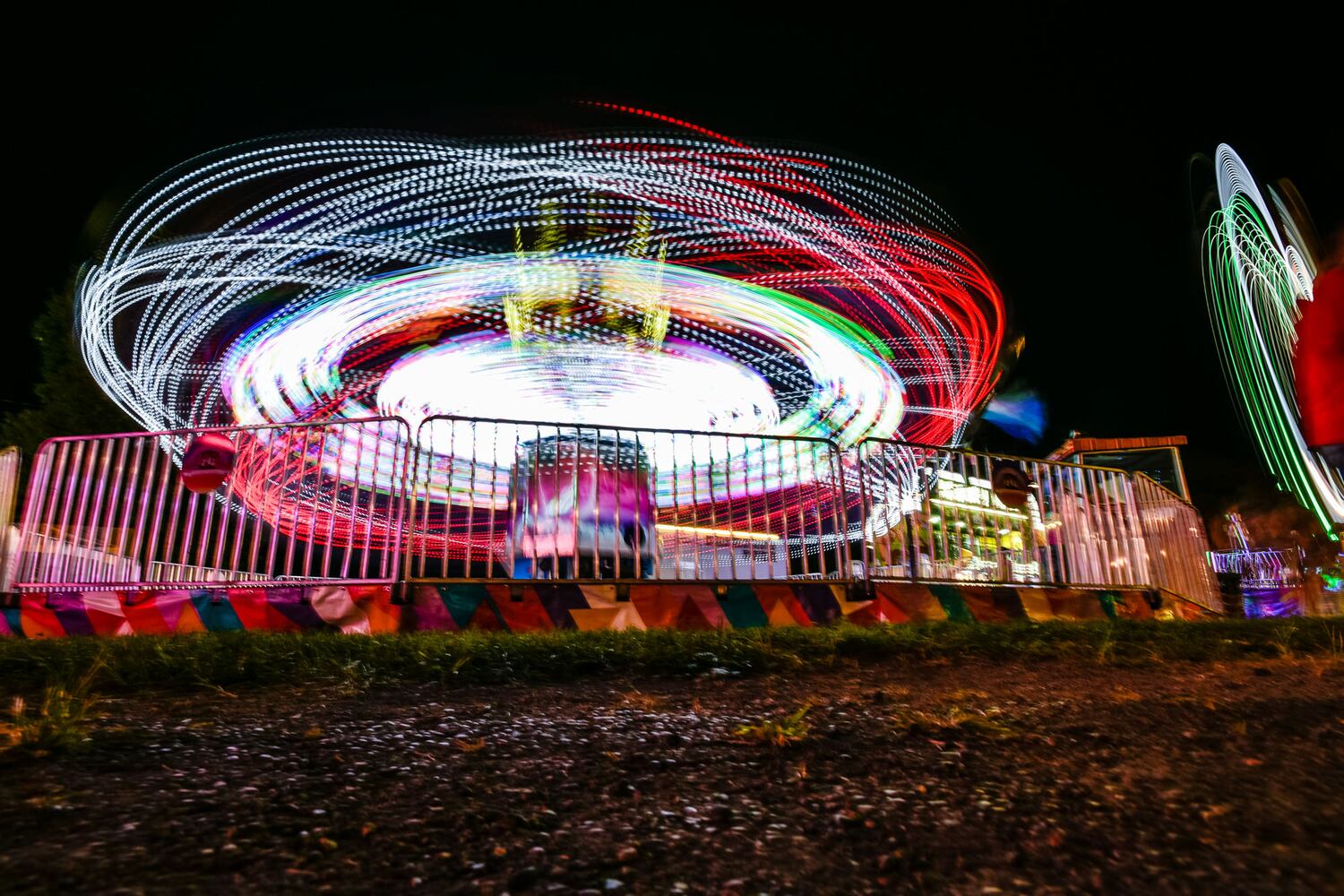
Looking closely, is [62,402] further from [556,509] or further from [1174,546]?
[1174,546]

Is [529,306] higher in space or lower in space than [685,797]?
higher

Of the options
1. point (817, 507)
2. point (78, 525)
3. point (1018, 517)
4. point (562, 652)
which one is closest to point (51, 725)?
point (562, 652)

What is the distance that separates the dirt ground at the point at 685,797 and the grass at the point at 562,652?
1.30 feet

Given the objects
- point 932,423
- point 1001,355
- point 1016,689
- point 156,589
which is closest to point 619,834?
point 1016,689

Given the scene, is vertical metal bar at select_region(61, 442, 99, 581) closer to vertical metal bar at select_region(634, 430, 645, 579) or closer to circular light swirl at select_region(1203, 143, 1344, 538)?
vertical metal bar at select_region(634, 430, 645, 579)

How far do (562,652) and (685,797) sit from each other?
205 centimetres

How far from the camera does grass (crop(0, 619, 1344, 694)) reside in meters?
3.73

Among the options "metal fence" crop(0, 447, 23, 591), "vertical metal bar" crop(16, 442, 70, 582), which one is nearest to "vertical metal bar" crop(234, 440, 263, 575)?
"vertical metal bar" crop(16, 442, 70, 582)

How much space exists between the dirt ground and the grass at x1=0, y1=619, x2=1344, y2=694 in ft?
1.30

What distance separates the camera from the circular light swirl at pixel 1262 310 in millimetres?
11125

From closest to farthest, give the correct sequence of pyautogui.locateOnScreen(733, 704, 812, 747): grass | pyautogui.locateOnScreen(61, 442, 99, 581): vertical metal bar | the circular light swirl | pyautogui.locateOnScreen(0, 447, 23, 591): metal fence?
pyautogui.locateOnScreen(733, 704, 812, 747): grass → pyautogui.locateOnScreen(0, 447, 23, 591): metal fence → pyautogui.locateOnScreen(61, 442, 99, 581): vertical metal bar → the circular light swirl

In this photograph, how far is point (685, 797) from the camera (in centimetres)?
227

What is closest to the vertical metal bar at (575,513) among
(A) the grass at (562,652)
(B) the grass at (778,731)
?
(A) the grass at (562,652)

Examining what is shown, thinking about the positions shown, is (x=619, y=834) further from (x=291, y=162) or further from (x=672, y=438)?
(x=291, y=162)
